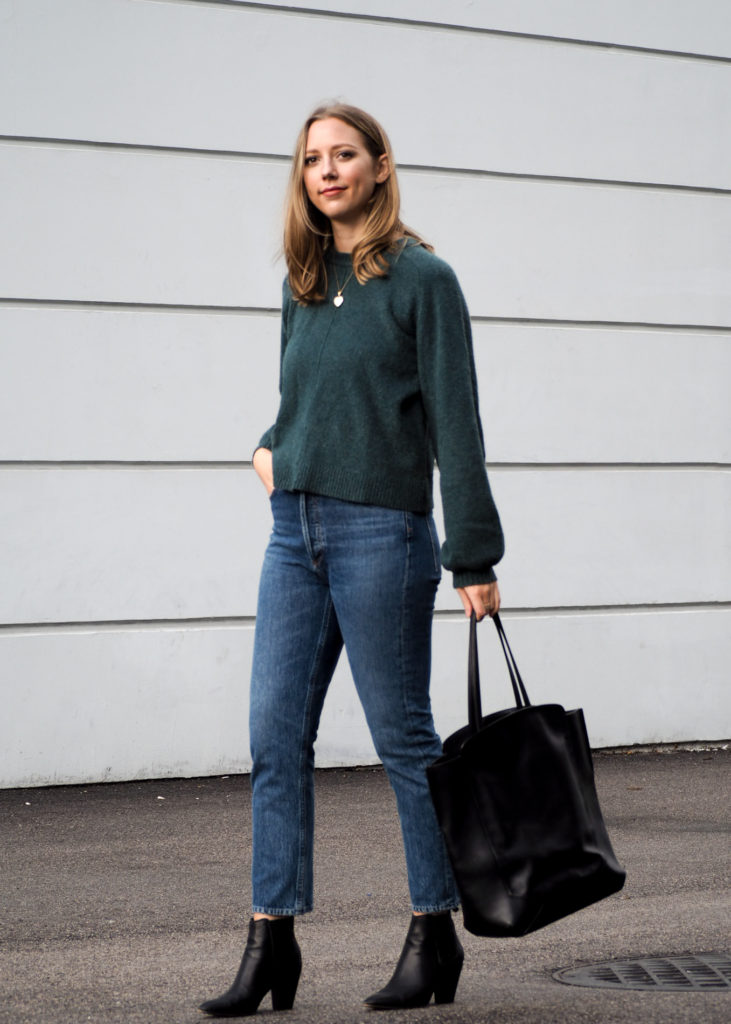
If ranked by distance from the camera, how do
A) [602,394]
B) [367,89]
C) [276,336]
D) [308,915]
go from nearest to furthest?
[308,915] < [276,336] < [367,89] < [602,394]

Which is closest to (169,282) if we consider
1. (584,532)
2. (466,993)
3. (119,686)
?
(119,686)

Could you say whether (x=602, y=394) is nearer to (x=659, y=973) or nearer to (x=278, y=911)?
(x=659, y=973)

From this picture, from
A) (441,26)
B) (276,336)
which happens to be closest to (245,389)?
(276,336)

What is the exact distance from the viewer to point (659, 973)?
3.12 metres

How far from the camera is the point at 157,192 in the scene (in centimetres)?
570

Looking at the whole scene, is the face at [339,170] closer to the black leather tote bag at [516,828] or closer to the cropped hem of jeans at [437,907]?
the black leather tote bag at [516,828]

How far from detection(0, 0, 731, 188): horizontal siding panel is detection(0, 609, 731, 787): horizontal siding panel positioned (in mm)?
2036

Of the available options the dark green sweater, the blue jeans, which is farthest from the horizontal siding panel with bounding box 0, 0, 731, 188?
the blue jeans

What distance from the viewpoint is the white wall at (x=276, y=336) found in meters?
5.56

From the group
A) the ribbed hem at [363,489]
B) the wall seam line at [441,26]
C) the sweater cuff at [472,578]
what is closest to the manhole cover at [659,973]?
the sweater cuff at [472,578]

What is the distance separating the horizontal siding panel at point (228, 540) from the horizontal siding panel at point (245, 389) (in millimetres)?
111

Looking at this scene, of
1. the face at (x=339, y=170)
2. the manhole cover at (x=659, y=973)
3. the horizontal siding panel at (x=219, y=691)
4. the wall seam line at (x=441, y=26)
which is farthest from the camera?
the wall seam line at (x=441, y=26)

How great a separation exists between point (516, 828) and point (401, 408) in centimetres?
82

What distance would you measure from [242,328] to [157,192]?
0.64m
